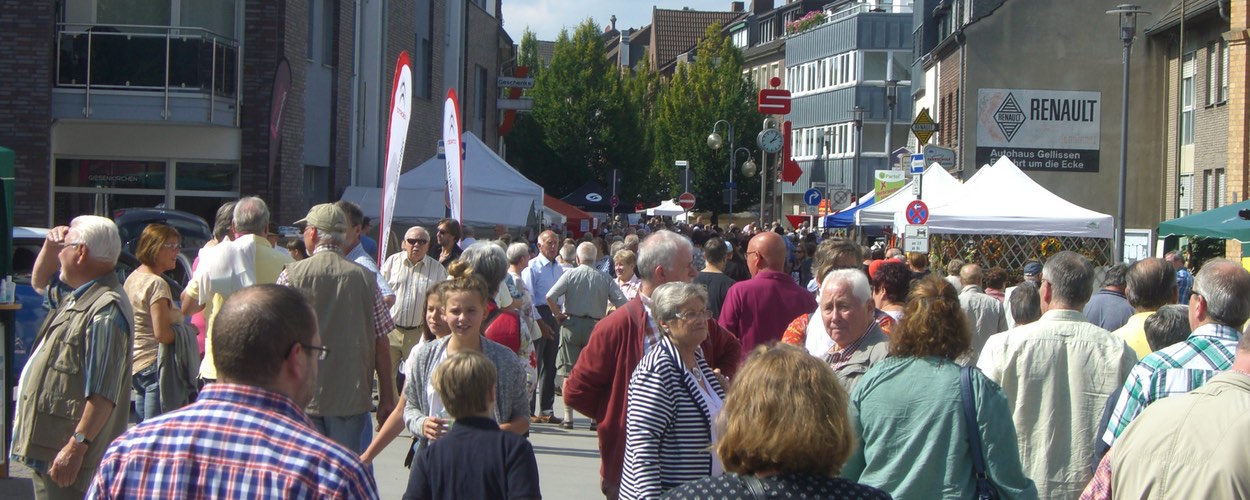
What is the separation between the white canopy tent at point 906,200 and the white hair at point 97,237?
1763 centimetres

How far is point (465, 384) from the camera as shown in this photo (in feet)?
15.6

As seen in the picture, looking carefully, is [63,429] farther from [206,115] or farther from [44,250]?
[206,115]

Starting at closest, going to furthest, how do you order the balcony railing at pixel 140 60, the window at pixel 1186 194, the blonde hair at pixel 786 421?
the blonde hair at pixel 786 421 < the balcony railing at pixel 140 60 < the window at pixel 1186 194

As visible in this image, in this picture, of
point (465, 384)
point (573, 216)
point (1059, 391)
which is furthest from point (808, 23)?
point (465, 384)

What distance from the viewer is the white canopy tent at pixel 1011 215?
21.1 m

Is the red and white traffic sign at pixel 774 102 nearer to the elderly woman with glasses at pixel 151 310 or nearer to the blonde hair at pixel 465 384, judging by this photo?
the elderly woman with glasses at pixel 151 310

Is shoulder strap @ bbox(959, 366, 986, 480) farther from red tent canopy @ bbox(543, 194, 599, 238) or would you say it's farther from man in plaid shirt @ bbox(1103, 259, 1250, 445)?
red tent canopy @ bbox(543, 194, 599, 238)

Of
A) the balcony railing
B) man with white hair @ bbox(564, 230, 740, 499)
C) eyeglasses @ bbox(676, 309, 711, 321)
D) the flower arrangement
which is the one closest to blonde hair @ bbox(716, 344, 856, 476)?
eyeglasses @ bbox(676, 309, 711, 321)

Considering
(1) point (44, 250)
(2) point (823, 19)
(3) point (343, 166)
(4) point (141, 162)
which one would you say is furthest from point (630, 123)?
(1) point (44, 250)

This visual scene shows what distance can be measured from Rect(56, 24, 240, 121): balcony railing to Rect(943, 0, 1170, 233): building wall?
2417 cm

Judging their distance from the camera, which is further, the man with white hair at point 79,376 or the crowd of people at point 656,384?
the man with white hair at point 79,376

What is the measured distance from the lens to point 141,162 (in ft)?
68.2

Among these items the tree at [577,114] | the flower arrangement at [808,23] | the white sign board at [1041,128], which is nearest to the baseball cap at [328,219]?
the white sign board at [1041,128]

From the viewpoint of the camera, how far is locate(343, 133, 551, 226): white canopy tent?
22906 millimetres
